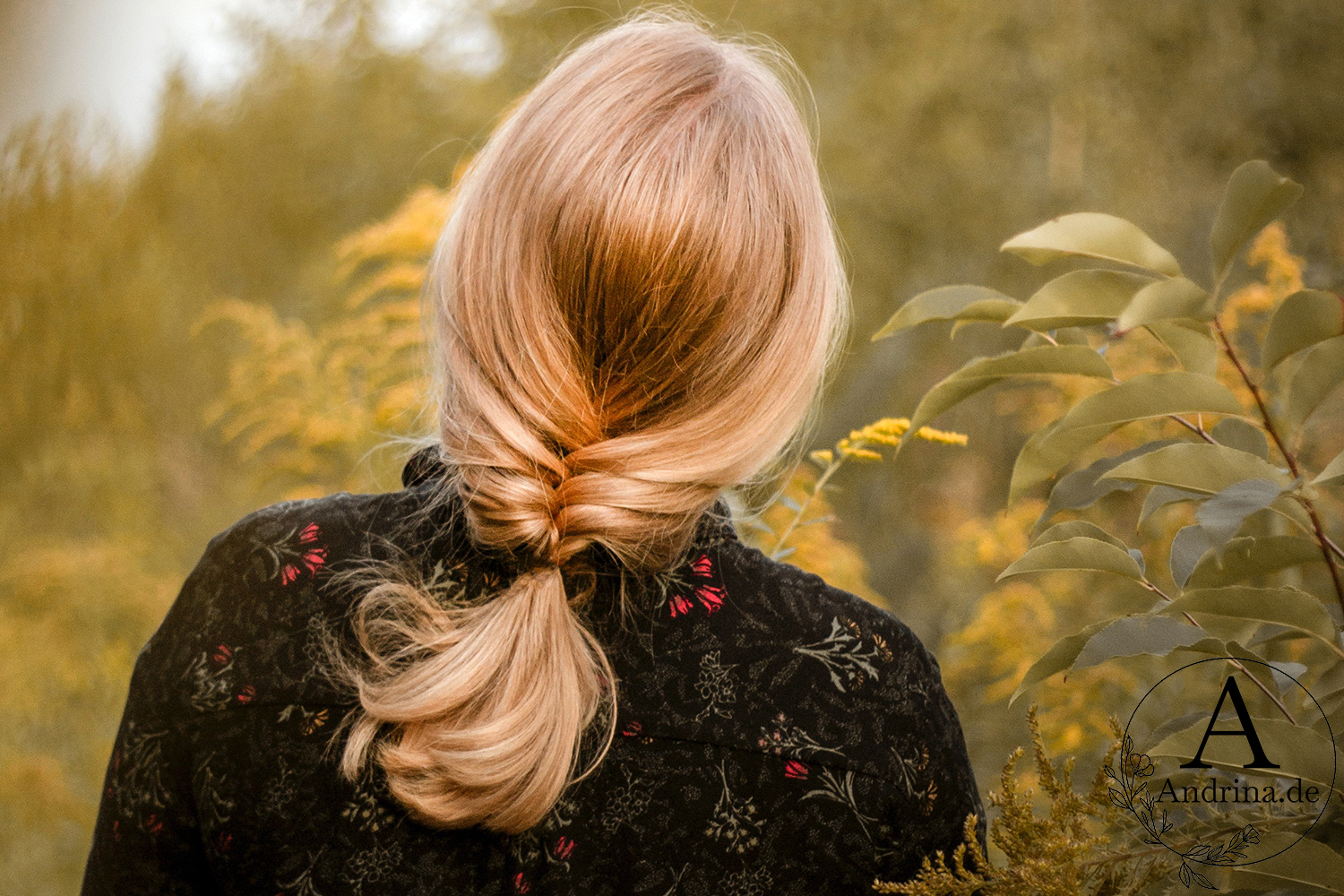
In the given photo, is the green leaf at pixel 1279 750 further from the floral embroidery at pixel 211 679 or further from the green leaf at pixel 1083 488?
the floral embroidery at pixel 211 679

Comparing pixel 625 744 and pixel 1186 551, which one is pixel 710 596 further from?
pixel 1186 551

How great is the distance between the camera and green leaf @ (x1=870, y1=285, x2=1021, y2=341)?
0.50 metres

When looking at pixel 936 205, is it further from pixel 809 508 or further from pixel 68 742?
pixel 68 742

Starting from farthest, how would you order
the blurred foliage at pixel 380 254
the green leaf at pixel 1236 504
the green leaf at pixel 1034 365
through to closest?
the blurred foliage at pixel 380 254 < the green leaf at pixel 1034 365 < the green leaf at pixel 1236 504

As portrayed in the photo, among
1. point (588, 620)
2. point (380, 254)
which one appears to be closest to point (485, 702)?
point (588, 620)

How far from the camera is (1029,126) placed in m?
2.55

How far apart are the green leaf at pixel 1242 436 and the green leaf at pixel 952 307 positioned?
15 cm

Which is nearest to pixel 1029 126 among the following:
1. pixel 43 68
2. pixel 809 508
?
pixel 809 508

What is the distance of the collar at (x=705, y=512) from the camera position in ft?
1.84

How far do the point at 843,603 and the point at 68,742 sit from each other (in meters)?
1.90

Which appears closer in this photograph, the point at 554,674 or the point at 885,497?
the point at 554,674

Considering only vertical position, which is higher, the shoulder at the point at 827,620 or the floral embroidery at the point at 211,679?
the shoulder at the point at 827,620

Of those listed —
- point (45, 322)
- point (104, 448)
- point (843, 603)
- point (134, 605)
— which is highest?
point (45, 322)

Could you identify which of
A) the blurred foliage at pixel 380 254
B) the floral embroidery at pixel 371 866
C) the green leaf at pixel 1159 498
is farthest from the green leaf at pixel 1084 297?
the blurred foliage at pixel 380 254
